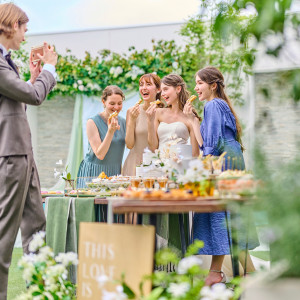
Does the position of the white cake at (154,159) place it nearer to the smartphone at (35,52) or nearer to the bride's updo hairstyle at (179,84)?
the smartphone at (35,52)

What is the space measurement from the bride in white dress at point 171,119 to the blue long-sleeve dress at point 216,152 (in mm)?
395

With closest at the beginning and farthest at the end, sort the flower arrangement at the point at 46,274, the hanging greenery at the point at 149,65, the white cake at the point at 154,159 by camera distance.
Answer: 1. the flower arrangement at the point at 46,274
2. the white cake at the point at 154,159
3. the hanging greenery at the point at 149,65

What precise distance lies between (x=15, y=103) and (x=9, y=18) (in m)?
0.46

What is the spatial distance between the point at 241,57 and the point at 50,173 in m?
7.98

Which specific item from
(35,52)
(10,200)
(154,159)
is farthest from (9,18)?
(154,159)

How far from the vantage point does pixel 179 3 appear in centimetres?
920

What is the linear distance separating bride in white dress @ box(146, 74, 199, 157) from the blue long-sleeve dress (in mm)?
395

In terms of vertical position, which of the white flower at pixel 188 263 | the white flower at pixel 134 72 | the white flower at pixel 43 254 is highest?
the white flower at pixel 134 72

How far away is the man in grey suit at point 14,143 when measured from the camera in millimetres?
2791

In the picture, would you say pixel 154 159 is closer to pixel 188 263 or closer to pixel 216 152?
pixel 216 152

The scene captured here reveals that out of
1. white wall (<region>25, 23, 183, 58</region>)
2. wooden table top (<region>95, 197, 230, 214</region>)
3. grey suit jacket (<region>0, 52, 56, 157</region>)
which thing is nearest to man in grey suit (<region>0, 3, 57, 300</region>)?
grey suit jacket (<region>0, 52, 56, 157</region>)

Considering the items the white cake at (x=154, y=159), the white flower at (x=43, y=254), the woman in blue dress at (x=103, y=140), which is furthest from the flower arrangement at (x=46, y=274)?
the woman in blue dress at (x=103, y=140)

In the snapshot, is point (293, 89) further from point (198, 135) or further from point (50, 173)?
point (50, 173)

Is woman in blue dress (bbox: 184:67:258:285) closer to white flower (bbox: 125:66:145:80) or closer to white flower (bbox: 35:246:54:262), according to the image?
white flower (bbox: 35:246:54:262)
